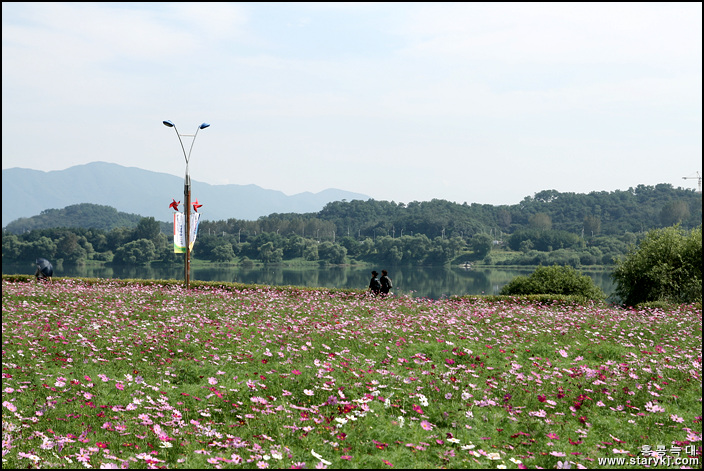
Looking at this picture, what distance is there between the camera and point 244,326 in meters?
13.8

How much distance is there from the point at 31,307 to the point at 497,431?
44.6 feet

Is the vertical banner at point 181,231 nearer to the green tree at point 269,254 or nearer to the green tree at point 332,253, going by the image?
the green tree at point 269,254

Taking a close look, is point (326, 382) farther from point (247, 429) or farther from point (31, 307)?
point (31, 307)

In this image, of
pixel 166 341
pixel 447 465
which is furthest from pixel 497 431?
pixel 166 341

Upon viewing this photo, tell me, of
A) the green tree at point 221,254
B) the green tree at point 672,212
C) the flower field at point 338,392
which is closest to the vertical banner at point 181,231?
the flower field at point 338,392

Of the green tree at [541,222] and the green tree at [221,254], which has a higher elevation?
the green tree at [541,222]

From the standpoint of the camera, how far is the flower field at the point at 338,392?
693 centimetres

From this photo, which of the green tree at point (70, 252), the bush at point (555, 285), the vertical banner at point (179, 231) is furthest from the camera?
the green tree at point (70, 252)

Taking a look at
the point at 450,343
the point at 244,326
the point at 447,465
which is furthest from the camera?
the point at 244,326

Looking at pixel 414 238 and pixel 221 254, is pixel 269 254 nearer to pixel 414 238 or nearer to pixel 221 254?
pixel 221 254

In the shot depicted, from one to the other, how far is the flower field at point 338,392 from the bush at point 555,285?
9.87m

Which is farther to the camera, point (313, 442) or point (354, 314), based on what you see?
point (354, 314)

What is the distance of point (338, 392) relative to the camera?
8.77 meters

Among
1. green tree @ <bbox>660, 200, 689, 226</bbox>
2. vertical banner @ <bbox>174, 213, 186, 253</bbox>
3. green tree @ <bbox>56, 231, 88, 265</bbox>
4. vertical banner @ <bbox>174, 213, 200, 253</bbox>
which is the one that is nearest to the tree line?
green tree @ <bbox>660, 200, 689, 226</bbox>
